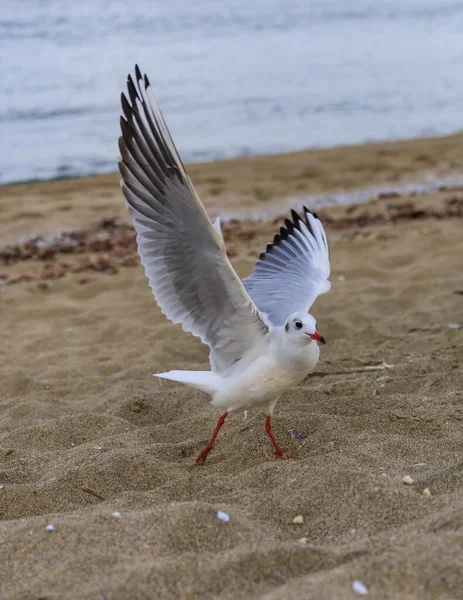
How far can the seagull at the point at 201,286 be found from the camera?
334 centimetres

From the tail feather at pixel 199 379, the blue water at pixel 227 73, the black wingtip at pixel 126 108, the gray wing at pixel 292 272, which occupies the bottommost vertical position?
the tail feather at pixel 199 379

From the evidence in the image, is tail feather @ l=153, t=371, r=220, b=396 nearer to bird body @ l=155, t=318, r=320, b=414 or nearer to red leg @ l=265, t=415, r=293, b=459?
bird body @ l=155, t=318, r=320, b=414

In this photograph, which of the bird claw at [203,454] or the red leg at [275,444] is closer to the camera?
the red leg at [275,444]

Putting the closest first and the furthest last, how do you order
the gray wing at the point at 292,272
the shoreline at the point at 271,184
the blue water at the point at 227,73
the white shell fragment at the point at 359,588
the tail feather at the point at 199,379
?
the white shell fragment at the point at 359,588
the tail feather at the point at 199,379
the gray wing at the point at 292,272
the shoreline at the point at 271,184
the blue water at the point at 227,73

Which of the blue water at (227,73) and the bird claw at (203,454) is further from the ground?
the blue water at (227,73)

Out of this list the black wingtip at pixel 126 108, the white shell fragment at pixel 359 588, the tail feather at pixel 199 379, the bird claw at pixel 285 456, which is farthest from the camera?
the tail feather at pixel 199 379

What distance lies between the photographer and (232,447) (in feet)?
12.7

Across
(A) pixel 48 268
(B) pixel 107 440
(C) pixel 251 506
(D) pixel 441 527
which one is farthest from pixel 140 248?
(A) pixel 48 268

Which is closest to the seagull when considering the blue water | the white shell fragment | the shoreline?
the white shell fragment

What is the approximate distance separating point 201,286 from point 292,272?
1.14 metres

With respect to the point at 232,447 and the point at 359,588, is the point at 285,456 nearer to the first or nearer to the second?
the point at 232,447

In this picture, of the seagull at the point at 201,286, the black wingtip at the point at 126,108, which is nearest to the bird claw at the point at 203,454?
the seagull at the point at 201,286

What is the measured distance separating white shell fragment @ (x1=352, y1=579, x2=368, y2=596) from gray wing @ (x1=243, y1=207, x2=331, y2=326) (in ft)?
6.38

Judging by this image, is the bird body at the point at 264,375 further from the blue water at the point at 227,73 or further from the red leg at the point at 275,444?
the blue water at the point at 227,73
